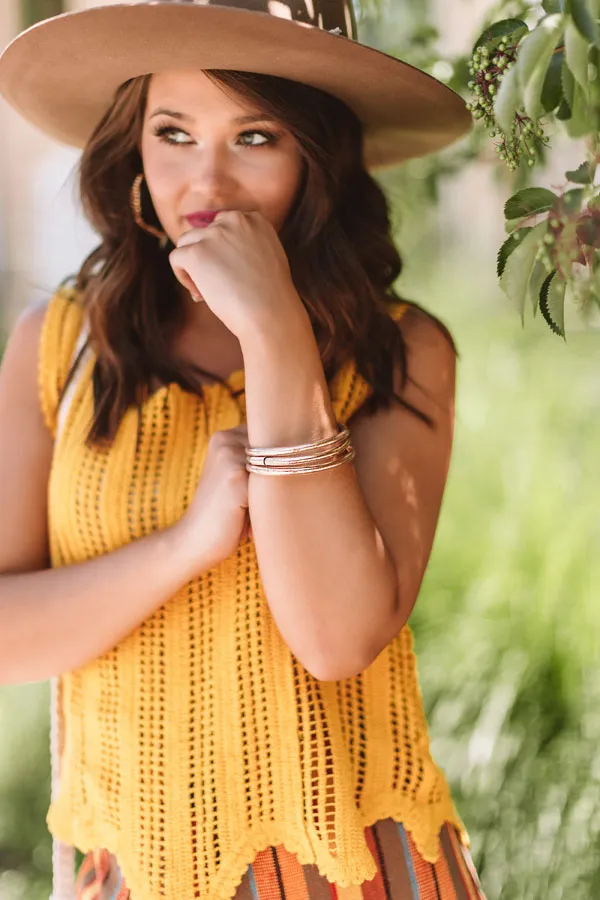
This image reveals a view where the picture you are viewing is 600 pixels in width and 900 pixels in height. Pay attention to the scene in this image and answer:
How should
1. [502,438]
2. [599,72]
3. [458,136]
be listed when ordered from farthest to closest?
[502,438]
[458,136]
[599,72]

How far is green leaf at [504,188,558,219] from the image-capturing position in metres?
0.96

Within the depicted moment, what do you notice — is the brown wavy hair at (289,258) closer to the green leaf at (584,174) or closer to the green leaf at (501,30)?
the green leaf at (501,30)

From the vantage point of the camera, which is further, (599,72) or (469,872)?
(469,872)

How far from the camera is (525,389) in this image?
4.13 meters

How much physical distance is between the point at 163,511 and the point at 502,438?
2708 millimetres

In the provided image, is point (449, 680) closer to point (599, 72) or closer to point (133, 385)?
point (133, 385)

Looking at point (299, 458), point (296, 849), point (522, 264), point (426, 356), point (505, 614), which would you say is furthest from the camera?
point (505, 614)

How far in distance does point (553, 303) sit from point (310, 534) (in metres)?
0.46

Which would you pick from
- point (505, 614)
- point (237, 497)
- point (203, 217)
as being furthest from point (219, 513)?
point (505, 614)

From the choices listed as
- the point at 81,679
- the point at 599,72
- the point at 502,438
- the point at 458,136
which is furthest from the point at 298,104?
the point at 502,438

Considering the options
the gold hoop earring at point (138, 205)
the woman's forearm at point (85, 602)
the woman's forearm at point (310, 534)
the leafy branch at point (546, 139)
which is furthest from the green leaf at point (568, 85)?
the gold hoop earring at point (138, 205)

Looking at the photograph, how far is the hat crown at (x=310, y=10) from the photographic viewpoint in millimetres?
1365

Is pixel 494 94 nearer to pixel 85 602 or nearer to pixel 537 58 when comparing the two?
pixel 537 58

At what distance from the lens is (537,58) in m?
0.86
